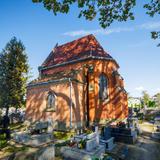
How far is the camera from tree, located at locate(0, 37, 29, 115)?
2656cm

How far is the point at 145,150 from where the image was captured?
35.6ft

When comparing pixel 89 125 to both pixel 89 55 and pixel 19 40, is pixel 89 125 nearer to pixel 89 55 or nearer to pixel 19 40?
pixel 89 55

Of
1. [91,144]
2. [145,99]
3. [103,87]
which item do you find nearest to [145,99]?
[145,99]

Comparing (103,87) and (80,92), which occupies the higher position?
(103,87)

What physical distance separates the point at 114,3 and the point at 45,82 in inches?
551

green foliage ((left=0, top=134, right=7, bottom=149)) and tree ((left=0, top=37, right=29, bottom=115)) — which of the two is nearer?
green foliage ((left=0, top=134, right=7, bottom=149))

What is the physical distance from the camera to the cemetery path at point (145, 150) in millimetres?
9656

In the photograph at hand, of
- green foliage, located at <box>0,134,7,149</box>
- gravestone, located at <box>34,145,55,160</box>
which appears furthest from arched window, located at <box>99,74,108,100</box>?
gravestone, located at <box>34,145,55,160</box>

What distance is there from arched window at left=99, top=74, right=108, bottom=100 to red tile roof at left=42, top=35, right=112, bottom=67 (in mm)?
3124

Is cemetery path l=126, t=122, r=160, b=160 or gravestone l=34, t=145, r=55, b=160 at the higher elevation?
gravestone l=34, t=145, r=55, b=160

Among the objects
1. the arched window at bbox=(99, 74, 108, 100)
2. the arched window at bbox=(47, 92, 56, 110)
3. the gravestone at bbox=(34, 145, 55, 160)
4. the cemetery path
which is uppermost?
the arched window at bbox=(99, 74, 108, 100)

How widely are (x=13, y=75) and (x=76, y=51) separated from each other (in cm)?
1183

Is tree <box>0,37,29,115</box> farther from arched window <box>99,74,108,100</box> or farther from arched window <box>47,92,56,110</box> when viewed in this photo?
arched window <box>99,74,108,100</box>

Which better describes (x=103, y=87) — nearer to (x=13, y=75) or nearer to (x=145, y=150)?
(x=145, y=150)
